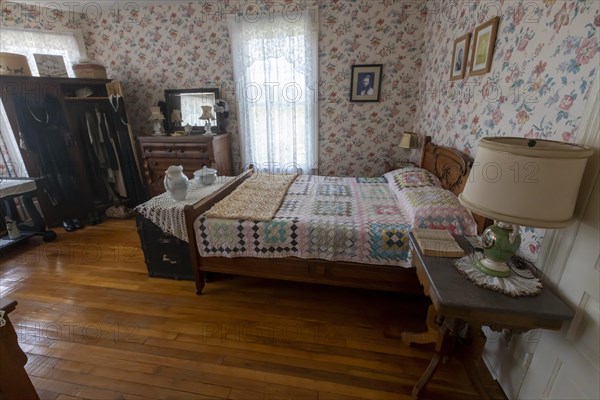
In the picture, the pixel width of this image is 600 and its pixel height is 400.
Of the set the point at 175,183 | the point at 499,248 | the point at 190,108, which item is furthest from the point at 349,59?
the point at 499,248

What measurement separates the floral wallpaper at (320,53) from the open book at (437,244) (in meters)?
2.22

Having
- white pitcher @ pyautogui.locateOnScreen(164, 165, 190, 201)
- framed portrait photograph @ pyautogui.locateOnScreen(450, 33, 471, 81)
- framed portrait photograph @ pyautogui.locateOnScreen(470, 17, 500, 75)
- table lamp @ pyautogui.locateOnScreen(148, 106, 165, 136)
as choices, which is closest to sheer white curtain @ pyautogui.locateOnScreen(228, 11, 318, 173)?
table lamp @ pyautogui.locateOnScreen(148, 106, 165, 136)

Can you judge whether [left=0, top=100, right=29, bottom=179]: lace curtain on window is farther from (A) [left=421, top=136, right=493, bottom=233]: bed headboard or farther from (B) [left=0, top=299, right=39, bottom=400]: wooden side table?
(A) [left=421, top=136, right=493, bottom=233]: bed headboard

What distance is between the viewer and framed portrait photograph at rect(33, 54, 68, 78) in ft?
9.73

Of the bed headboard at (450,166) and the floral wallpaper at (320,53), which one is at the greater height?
the floral wallpaper at (320,53)

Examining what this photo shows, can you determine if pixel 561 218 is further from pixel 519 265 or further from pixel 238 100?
pixel 238 100

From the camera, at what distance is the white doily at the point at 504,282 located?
105cm

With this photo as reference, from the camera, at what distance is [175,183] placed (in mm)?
2123

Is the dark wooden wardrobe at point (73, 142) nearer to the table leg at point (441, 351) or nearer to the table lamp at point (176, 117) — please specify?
the table lamp at point (176, 117)

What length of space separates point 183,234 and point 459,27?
9.13 ft

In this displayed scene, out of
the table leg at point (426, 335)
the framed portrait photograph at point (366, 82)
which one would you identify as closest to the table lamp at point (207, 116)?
the framed portrait photograph at point (366, 82)

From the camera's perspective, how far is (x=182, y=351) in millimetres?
1629

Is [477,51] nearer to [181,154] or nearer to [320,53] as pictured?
[320,53]

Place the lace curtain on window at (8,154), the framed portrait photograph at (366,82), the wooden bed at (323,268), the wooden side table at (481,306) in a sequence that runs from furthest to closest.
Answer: the framed portrait photograph at (366,82) < the lace curtain on window at (8,154) < the wooden bed at (323,268) < the wooden side table at (481,306)
